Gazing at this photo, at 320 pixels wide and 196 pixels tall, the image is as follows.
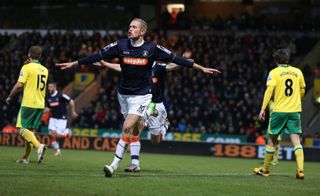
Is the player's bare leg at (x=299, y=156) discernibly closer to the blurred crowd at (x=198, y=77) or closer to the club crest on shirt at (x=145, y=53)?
the club crest on shirt at (x=145, y=53)

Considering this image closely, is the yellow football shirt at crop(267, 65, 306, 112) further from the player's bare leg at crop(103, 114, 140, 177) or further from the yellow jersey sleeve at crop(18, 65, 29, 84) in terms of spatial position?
the yellow jersey sleeve at crop(18, 65, 29, 84)

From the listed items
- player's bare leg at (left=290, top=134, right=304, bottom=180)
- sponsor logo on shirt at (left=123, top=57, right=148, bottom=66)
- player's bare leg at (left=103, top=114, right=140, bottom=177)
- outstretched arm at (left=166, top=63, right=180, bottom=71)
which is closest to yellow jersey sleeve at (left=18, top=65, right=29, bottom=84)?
outstretched arm at (left=166, top=63, right=180, bottom=71)

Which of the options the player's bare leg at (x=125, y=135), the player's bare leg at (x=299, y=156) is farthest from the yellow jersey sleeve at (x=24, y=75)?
the player's bare leg at (x=299, y=156)

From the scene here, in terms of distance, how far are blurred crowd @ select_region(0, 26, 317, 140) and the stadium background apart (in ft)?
0.16

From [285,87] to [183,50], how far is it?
2034 cm

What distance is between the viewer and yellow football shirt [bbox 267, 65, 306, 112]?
13.8 metres

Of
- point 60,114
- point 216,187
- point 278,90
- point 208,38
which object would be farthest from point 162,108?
point 208,38

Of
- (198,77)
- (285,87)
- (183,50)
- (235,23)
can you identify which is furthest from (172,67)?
(235,23)

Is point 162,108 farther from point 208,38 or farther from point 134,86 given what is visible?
point 208,38

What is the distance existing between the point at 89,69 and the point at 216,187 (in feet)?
83.0

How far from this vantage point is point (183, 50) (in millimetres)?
34031

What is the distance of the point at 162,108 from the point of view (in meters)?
15.9

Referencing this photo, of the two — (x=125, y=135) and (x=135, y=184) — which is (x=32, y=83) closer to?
(x=125, y=135)

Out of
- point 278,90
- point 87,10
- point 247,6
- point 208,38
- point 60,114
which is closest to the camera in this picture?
point 278,90
